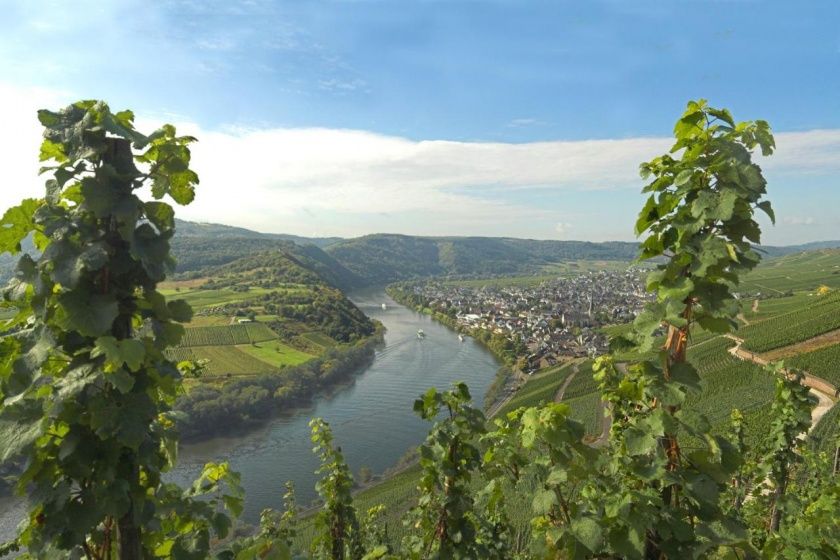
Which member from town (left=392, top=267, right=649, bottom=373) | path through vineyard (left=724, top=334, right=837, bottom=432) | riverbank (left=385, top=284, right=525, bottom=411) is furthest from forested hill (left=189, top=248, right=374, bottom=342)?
path through vineyard (left=724, top=334, right=837, bottom=432)

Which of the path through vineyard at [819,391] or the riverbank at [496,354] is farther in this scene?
the riverbank at [496,354]

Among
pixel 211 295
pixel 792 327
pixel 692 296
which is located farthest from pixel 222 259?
pixel 692 296

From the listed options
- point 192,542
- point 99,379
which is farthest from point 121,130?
point 192,542

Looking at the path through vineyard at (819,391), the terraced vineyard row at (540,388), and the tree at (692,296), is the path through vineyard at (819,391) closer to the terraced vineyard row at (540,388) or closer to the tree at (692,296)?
the terraced vineyard row at (540,388)

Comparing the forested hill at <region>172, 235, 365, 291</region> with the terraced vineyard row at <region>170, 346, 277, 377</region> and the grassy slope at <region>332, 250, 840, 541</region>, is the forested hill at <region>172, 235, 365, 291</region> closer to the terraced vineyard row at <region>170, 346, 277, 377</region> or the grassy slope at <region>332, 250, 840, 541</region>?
the terraced vineyard row at <region>170, 346, 277, 377</region>

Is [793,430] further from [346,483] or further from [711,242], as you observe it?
[711,242]

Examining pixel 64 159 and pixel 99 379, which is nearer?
pixel 99 379

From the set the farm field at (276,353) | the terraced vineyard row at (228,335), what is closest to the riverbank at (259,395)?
the farm field at (276,353)
